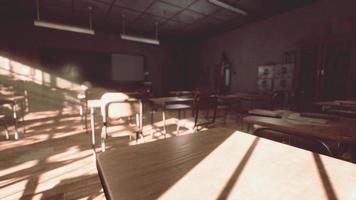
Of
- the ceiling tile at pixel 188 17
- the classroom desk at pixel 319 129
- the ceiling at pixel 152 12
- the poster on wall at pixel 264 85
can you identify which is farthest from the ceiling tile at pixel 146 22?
the classroom desk at pixel 319 129

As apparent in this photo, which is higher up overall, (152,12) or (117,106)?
(152,12)

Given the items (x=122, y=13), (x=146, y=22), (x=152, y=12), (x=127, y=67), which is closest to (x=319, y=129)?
(x=152, y=12)

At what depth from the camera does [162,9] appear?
18.1 ft

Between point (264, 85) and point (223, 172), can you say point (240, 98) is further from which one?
point (223, 172)

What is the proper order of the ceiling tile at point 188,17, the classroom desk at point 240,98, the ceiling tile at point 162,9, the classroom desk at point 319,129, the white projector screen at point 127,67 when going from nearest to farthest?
the classroom desk at point 319,129, the classroom desk at point 240,98, the ceiling tile at point 162,9, the ceiling tile at point 188,17, the white projector screen at point 127,67

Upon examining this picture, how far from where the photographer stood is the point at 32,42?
21.4ft

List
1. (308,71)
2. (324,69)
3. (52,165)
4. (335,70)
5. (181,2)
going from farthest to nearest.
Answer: (181,2), (308,71), (324,69), (335,70), (52,165)

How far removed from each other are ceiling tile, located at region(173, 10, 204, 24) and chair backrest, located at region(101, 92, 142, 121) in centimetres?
439

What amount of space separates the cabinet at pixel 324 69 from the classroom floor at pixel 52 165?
323cm

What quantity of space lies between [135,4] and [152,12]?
713 millimetres

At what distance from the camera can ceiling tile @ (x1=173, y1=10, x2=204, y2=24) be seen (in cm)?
583

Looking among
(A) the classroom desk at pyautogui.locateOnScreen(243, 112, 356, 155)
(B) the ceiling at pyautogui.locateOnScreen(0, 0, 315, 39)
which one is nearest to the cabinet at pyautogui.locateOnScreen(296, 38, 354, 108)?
(B) the ceiling at pyautogui.locateOnScreen(0, 0, 315, 39)

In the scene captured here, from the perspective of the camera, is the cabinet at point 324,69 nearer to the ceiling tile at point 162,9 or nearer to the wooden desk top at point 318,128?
the wooden desk top at point 318,128

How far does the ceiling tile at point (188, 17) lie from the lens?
19.1 ft
